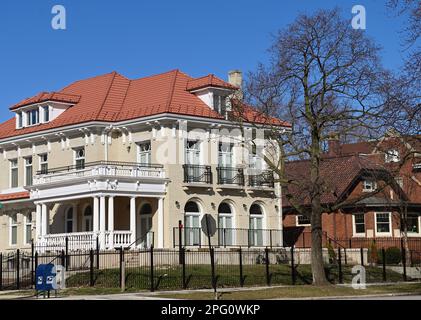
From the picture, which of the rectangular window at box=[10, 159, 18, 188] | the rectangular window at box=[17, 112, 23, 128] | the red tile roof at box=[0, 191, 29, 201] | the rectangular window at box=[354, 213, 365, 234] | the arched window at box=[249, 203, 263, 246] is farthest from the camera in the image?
the rectangular window at box=[354, 213, 365, 234]

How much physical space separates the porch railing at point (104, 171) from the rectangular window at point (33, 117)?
6079 millimetres

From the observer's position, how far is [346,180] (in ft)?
175

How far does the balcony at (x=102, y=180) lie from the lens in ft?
133

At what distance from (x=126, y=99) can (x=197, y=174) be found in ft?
23.9

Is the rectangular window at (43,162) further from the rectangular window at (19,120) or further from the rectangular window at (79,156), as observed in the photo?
the rectangular window at (19,120)

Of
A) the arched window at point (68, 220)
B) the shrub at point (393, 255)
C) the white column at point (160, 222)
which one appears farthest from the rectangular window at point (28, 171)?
the shrub at point (393, 255)

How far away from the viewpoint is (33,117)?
164 feet

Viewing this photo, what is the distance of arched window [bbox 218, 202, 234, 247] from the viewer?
146 ft

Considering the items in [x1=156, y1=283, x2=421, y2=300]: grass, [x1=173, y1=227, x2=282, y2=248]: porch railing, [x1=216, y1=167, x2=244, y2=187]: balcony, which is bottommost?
[x1=156, y1=283, x2=421, y2=300]: grass

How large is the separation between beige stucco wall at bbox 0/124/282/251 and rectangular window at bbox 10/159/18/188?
2.29 feet

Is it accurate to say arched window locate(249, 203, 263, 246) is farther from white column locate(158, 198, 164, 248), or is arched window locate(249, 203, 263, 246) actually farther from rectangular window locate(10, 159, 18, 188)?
rectangular window locate(10, 159, 18, 188)

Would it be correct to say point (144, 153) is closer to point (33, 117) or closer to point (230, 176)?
point (230, 176)

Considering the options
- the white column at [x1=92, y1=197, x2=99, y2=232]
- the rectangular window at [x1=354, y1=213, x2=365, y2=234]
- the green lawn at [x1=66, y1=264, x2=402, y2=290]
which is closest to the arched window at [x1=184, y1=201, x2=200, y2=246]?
the white column at [x1=92, y1=197, x2=99, y2=232]

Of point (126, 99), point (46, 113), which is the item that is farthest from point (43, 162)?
point (126, 99)
